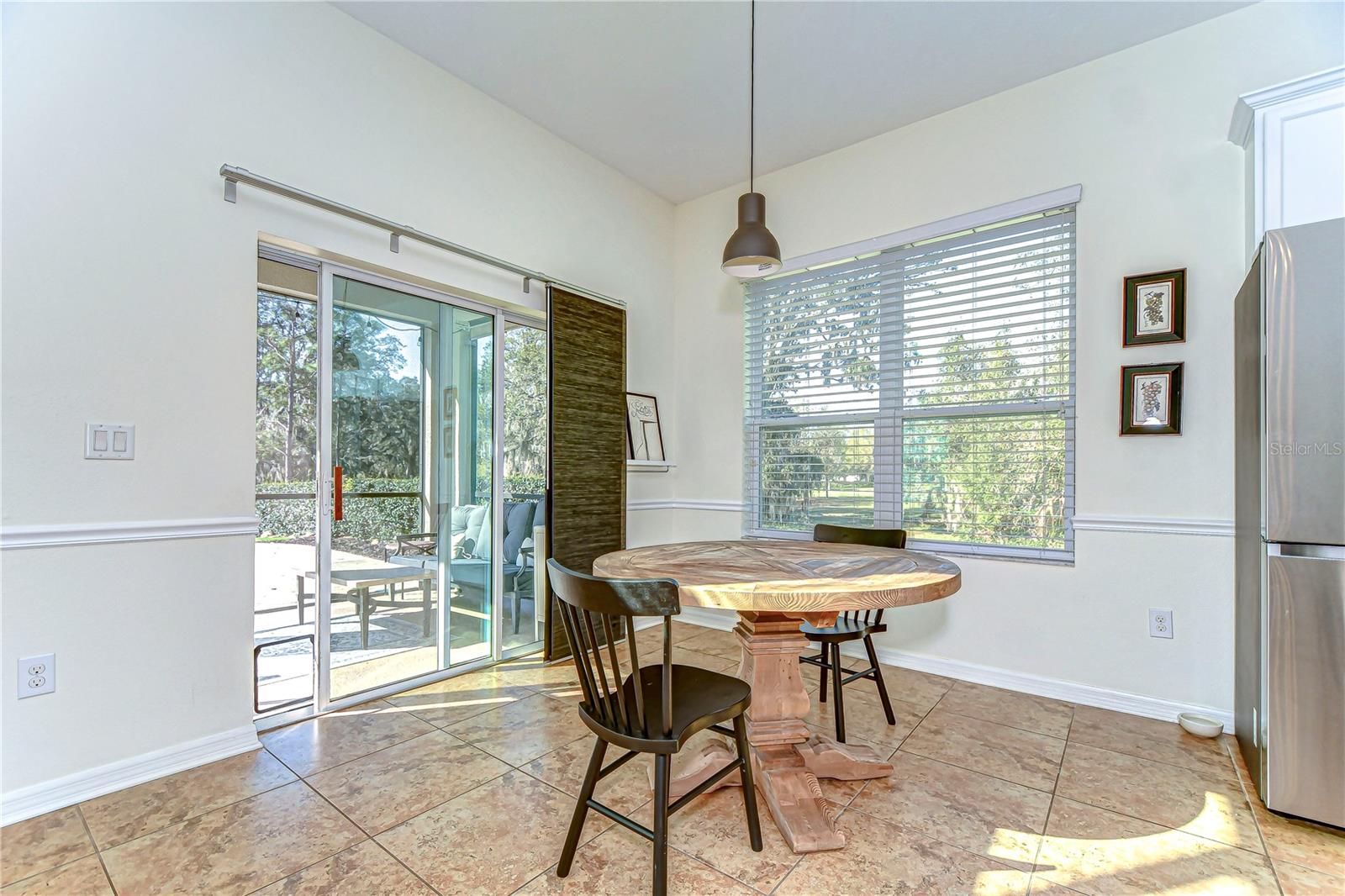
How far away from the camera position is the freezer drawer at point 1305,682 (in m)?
1.78

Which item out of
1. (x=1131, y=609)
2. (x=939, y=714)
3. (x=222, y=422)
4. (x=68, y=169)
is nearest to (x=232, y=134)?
(x=68, y=169)

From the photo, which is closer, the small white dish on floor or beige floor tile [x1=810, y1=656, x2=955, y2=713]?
the small white dish on floor

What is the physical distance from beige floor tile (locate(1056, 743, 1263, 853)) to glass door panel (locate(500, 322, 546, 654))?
2689mm

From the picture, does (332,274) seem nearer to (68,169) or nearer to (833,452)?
(68,169)

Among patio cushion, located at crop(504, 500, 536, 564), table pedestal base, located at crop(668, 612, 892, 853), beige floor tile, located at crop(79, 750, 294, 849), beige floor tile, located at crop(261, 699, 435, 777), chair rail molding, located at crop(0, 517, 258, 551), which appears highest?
chair rail molding, located at crop(0, 517, 258, 551)

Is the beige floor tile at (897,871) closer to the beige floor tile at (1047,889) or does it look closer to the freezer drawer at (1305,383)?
the beige floor tile at (1047,889)

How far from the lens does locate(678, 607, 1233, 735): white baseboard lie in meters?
2.62

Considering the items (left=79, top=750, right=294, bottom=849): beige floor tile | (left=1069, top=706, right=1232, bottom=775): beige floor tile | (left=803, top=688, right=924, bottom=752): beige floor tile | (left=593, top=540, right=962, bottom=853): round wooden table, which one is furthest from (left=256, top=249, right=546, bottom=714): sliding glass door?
(left=1069, top=706, right=1232, bottom=775): beige floor tile

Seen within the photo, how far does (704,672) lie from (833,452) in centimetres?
217

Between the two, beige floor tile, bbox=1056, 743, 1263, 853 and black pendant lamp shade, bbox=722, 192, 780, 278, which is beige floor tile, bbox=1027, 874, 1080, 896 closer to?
beige floor tile, bbox=1056, 743, 1263, 853

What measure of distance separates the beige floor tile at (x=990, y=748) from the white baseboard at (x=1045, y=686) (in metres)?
0.52

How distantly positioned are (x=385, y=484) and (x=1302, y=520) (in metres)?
3.49

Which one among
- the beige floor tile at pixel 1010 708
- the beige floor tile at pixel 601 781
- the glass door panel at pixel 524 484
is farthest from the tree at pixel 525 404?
the beige floor tile at pixel 1010 708

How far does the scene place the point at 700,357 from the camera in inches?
173
